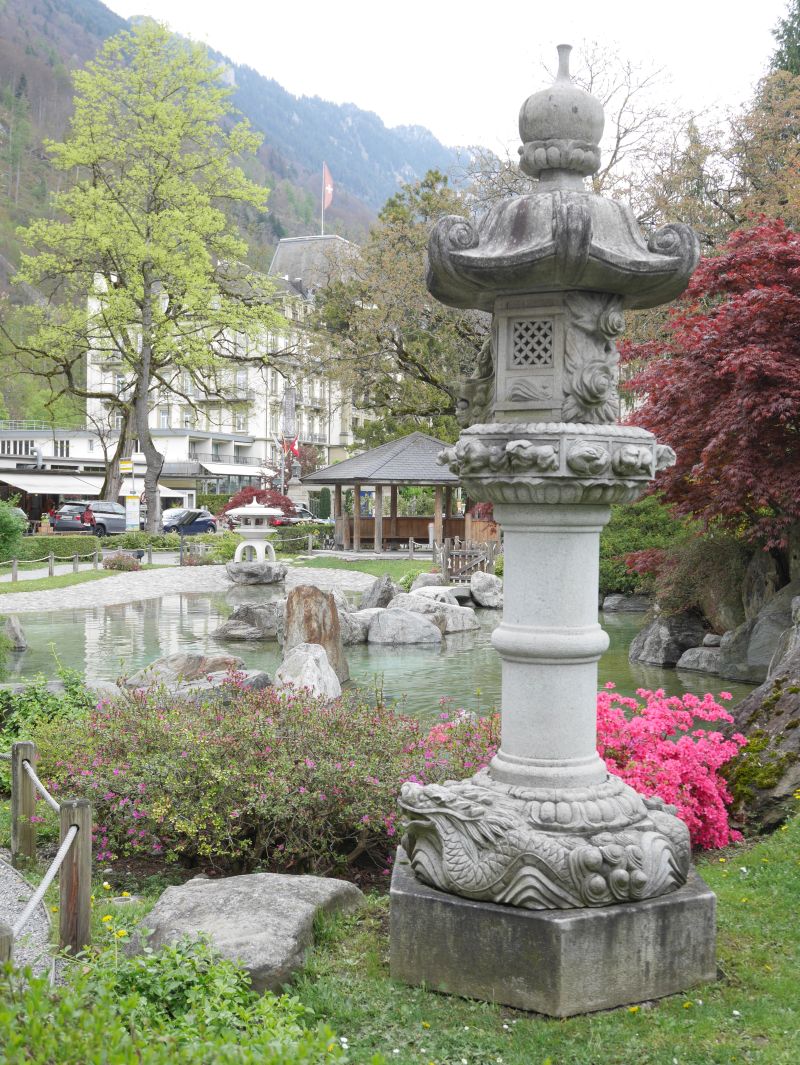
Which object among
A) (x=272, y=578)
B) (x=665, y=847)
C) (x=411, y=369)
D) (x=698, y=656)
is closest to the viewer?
(x=665, y=847)

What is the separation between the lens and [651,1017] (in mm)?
3986

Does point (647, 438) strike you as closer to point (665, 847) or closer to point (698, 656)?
point (665, 847)

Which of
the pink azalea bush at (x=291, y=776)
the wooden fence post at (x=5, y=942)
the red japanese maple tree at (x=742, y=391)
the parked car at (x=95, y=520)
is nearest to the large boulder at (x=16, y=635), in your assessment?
the pink azalea bush at (x=291, y=776)

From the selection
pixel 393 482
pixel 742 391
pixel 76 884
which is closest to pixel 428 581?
pixel 393 482

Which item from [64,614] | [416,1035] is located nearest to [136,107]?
[64,614]

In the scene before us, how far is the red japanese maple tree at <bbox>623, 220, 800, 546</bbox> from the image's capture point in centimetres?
1170

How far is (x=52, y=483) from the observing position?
5362cm

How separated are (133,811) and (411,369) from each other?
26.9 metres

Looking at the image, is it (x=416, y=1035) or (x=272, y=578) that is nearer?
(x=416, y=1035)

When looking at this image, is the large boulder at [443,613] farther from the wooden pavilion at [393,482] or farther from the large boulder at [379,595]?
the wooden pavilion at [393,482]

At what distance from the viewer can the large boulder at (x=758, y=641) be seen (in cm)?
1313

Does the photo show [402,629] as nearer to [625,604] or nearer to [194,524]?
[625,604]

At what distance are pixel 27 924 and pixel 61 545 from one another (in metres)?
29.1

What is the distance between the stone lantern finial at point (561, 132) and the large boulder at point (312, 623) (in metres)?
10.7
